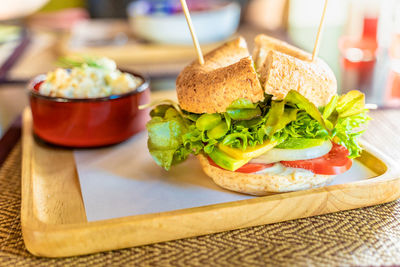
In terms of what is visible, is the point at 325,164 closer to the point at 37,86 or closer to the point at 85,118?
the point at 85,118

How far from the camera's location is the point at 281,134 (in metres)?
1.52

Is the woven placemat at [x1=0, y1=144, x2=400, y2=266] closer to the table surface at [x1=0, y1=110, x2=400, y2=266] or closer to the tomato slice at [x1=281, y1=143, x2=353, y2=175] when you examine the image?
the table surface at [x1=0, y1=110, x2=400, y2=266]

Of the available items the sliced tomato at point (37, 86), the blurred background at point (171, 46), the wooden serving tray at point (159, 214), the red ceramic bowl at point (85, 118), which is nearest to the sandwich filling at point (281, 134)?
the wooden serving tray at point (159, 214)

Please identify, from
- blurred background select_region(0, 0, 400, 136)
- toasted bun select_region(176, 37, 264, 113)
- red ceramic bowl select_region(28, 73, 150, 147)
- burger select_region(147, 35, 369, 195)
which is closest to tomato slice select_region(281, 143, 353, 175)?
burger select_region(147, 35, 369, 195)

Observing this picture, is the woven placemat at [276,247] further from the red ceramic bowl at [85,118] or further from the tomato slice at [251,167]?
the red ceramic bowl at [85,118]

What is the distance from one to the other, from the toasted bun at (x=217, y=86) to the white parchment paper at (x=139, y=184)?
29 cm

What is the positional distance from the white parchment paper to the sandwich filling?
0.13m

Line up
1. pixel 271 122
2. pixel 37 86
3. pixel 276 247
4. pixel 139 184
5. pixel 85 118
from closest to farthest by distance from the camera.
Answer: pixel 276 247, pixel 271 122, pixel 139 184, pixel 85 118, pixel 37 86

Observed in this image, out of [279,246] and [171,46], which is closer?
[279,246]

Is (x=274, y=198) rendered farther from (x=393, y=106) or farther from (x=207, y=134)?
(x=393, y=106)

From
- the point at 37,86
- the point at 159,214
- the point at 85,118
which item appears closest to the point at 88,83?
the point at 85,118

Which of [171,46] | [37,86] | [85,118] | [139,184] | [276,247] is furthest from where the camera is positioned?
[171,46]

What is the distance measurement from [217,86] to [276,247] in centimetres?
54

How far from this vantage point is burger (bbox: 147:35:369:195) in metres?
1.49
